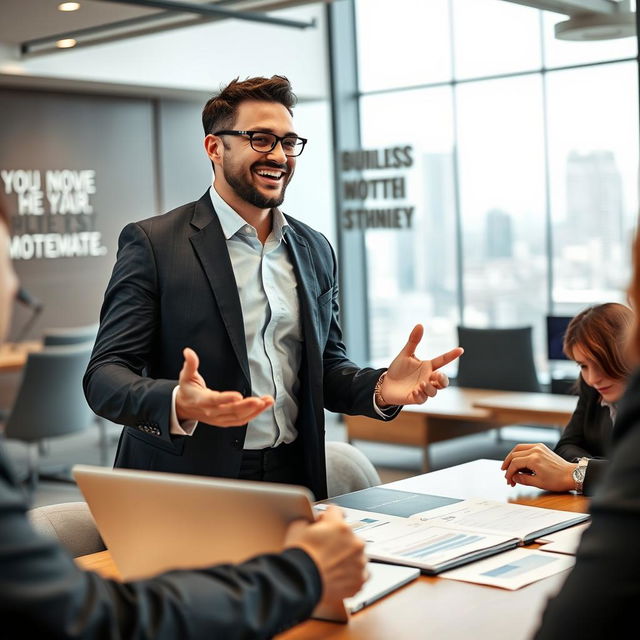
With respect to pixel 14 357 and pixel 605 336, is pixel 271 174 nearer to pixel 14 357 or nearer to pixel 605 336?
pixel 605 336

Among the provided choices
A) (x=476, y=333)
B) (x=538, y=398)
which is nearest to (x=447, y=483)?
(x=538, y=398)

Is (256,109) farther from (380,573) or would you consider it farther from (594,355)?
(380,573)

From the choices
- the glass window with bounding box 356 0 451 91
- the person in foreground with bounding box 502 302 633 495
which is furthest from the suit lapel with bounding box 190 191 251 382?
the glass window with bounding box 356 0 451 91

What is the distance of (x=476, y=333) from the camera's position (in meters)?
7.48

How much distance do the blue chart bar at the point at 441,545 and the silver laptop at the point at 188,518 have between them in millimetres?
237

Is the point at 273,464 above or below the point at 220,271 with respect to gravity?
below

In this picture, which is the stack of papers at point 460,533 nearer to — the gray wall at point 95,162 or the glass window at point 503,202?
the glass window at point 503,202

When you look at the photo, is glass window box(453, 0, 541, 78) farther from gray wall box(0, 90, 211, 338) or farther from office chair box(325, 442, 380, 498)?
office chair box(325, 442, 380, 498)

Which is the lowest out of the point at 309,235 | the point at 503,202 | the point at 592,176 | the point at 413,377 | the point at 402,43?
the point at 413,377

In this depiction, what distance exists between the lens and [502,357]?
7.46 metres

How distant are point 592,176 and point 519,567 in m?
7.47

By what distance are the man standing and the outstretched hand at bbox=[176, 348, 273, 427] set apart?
0.41 m

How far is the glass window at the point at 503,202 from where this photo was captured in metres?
9.36

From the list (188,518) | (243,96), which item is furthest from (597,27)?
(188,518)
